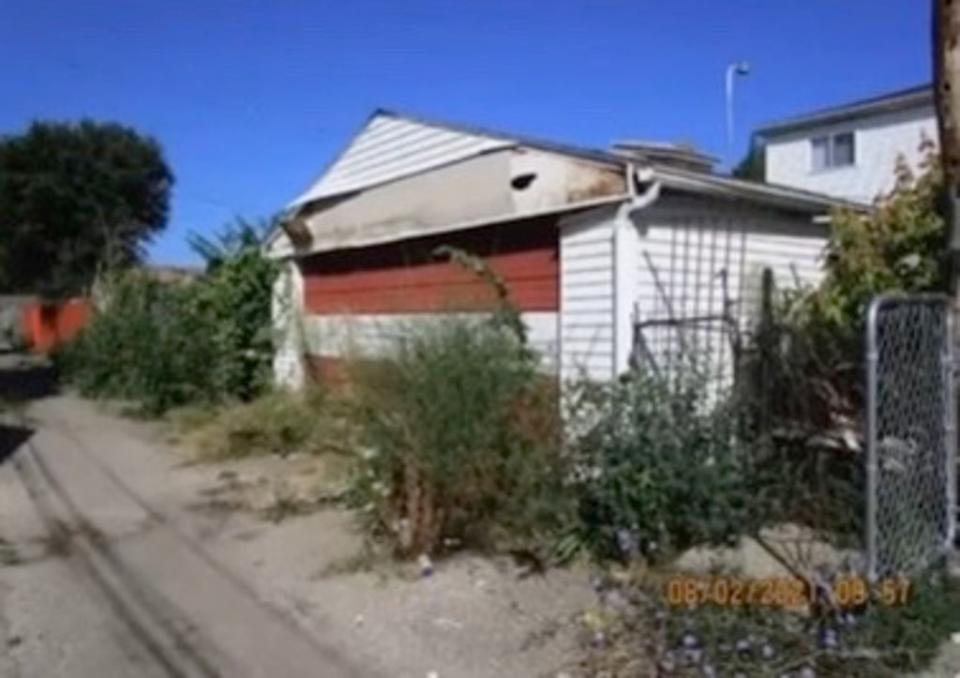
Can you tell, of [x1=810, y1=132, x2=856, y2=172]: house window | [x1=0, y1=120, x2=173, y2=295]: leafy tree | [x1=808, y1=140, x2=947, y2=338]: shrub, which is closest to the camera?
[x1=808, y1=140, x2=947, y2=338]: shrub

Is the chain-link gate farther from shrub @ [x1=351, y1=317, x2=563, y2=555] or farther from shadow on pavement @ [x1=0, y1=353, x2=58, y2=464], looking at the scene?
shadow on pavement @ [x1=0, y1=353, x2=58, y2=464]

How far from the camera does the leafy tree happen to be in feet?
126

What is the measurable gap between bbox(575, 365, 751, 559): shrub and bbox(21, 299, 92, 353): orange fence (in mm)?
26914

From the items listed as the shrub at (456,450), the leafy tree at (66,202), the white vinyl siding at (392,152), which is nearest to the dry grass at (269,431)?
the white vinyl siding at (392,152)

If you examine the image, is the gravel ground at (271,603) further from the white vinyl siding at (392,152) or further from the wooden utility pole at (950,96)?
the white vinyl siding at (392,152)

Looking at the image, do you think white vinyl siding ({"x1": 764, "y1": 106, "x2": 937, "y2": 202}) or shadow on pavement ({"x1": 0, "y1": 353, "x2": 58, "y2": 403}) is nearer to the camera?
shadow on pavement ({"x1": 0, "y1": 353, "x2": 58, "y2": 403})

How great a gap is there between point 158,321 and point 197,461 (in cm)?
670

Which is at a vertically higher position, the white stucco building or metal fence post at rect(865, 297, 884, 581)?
the white stucco building

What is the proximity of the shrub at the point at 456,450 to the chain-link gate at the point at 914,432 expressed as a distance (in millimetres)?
2091

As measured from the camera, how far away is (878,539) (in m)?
5.36

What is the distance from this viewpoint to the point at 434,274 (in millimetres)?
11461

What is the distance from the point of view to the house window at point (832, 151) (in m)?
27.1

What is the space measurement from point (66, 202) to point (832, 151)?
26863 mm
